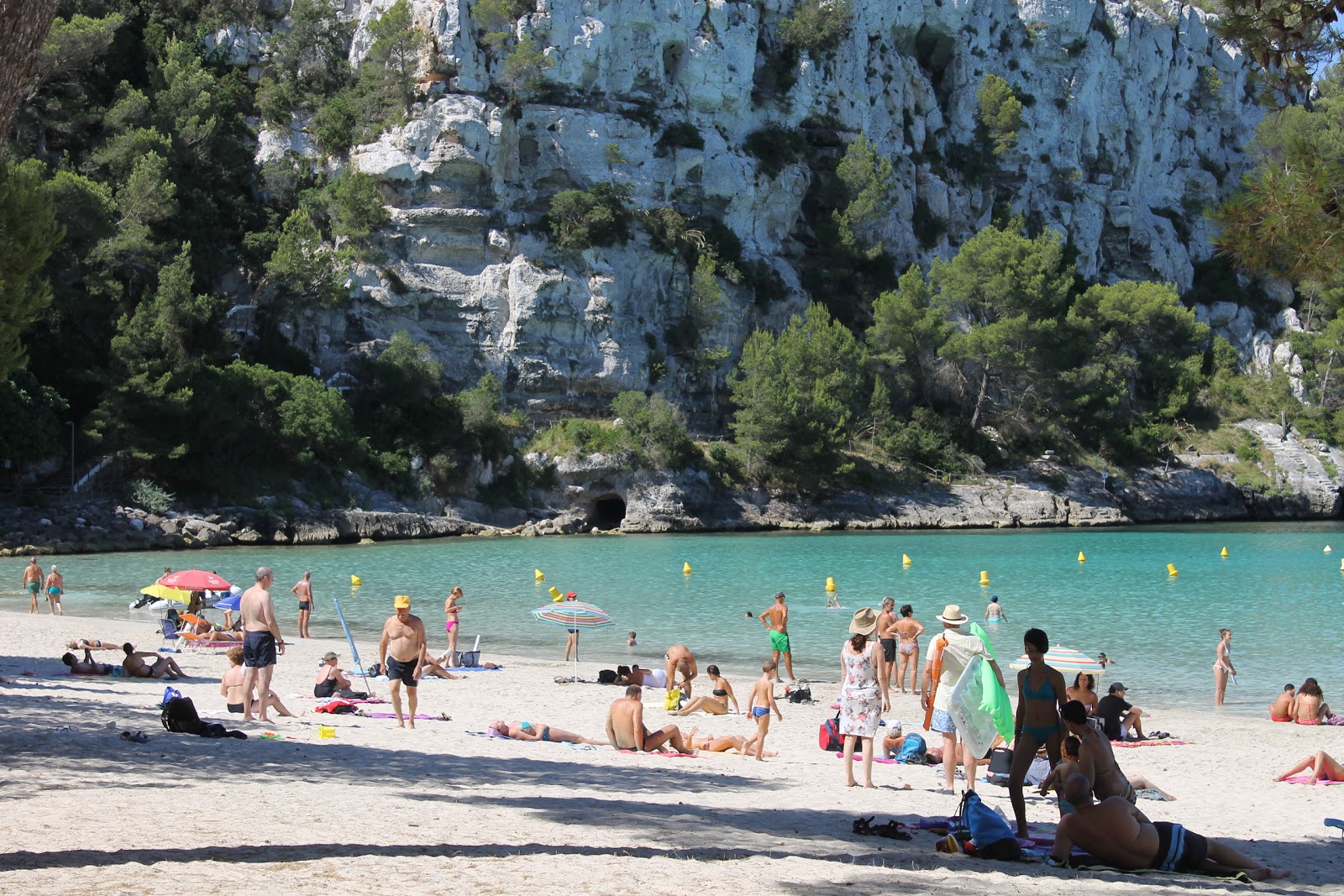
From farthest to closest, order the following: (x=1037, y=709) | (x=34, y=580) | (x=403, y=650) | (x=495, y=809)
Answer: (x=34, y=580), (x=403, y=650), (x=1037, y=709), (x=495, y=809)

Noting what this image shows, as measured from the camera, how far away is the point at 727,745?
10523 millimetres

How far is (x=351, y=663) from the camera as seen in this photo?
15469mm

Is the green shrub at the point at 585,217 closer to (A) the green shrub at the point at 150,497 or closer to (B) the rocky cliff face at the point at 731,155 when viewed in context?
(B) the rocky cliff face at the point at 731,155

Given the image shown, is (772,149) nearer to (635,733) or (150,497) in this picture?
(150,497)

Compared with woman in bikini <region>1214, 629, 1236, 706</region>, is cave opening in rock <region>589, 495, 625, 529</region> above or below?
above

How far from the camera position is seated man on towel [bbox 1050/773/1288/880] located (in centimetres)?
624

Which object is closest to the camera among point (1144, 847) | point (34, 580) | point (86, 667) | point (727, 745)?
point (1144, 847)

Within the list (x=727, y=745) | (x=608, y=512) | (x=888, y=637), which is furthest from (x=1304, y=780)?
(x=608, y=512)

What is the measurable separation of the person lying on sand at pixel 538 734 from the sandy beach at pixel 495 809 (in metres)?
0.22

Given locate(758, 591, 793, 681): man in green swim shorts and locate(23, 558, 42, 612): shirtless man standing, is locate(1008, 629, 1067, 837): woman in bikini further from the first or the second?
locate(23, 558, 42, 612): shirtless man standing

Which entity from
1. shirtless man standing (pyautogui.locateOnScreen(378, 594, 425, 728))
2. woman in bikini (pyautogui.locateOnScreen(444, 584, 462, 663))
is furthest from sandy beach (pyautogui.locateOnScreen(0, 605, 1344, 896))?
woman in bikini (pyautogui.locateOnScreen(444, 584, 462, 663))

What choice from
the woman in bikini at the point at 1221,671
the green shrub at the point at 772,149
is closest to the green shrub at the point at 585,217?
the green shrub at the point at 772,149

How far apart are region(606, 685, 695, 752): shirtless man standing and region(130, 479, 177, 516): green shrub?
2832 centimetres

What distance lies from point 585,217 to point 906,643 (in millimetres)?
35530
